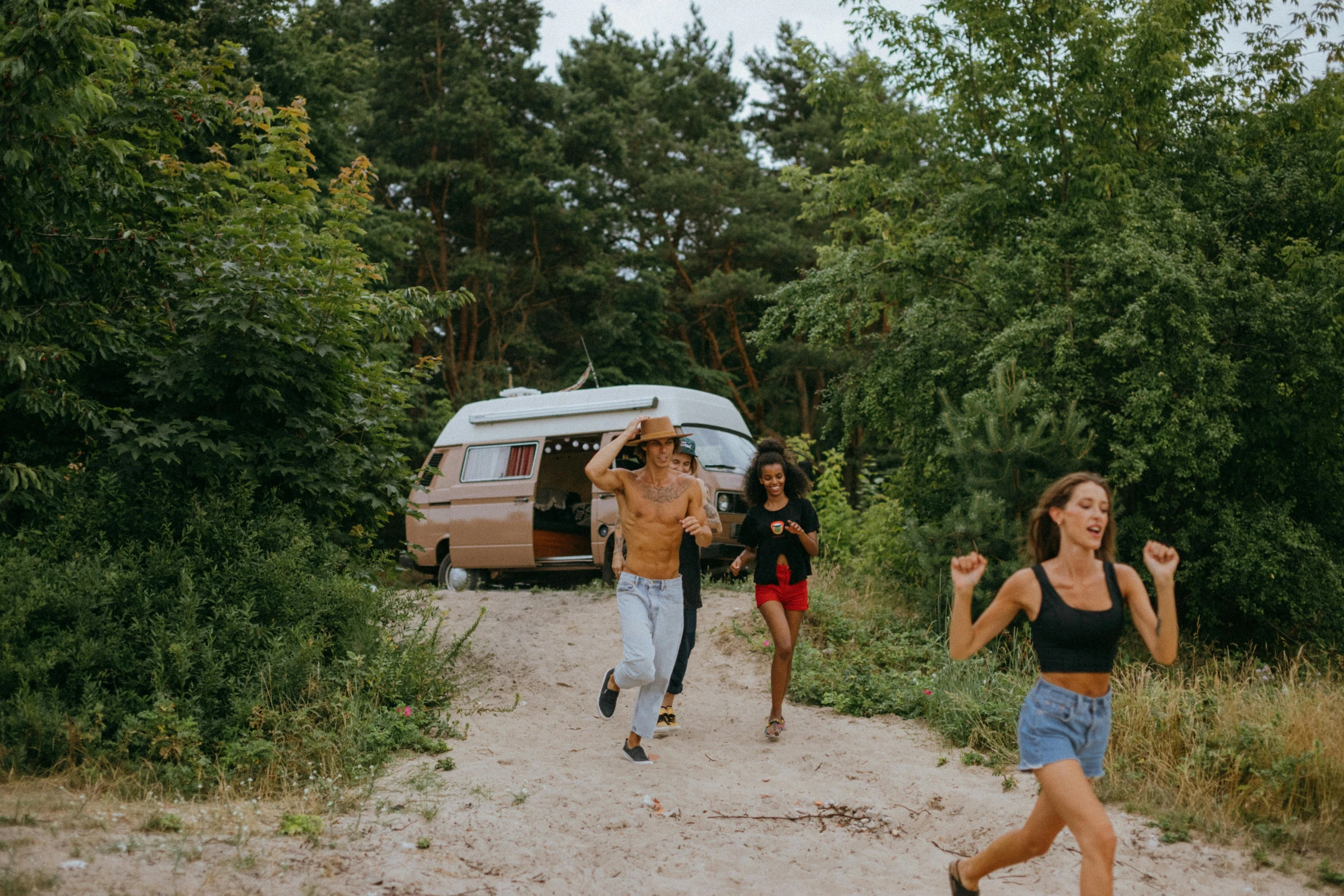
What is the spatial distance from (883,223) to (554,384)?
12955 millimetres

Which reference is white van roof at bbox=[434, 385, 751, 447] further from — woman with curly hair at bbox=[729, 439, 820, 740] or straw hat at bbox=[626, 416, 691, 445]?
straw hat at bbox=[626, 416, 691, 445]

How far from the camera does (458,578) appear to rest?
14.3 metres

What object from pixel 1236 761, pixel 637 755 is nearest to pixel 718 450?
pixel 637 755

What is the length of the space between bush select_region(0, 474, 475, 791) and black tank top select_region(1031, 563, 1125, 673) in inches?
147

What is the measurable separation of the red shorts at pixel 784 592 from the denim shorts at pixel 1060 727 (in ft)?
10.1

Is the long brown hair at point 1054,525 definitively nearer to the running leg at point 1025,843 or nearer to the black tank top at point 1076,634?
the black tank top at point 1076,634

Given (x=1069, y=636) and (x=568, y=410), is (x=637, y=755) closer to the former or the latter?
(x=1069, y=636)

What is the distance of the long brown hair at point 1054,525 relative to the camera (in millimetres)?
3799

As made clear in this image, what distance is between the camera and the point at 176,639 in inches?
231

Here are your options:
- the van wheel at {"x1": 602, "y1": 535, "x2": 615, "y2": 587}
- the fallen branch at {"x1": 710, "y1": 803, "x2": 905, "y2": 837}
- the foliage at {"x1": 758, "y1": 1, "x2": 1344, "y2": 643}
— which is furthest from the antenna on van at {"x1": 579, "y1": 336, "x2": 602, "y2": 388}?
the fallen branch at {"x1": 710, "y1": 803, "x2": 905, "y2": 837}

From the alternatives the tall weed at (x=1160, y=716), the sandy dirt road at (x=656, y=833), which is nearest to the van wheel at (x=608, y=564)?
the tall weed at (x=1160, y=716)

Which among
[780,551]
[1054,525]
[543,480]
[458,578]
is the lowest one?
[458,578]

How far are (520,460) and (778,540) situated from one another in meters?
7.64

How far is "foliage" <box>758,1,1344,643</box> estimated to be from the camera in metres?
10.4
